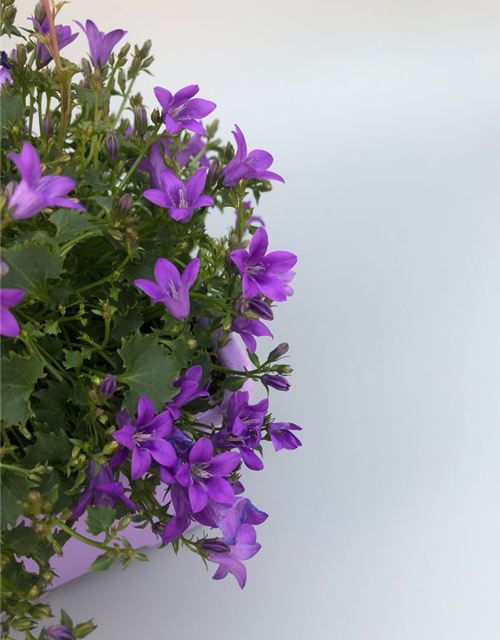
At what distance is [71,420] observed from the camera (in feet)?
2.16

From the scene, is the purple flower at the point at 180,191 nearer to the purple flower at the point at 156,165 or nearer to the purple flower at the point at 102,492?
the purple flower at the point at 156,165

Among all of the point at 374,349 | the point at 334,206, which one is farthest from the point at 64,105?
the point at 334,206

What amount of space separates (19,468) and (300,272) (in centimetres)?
87

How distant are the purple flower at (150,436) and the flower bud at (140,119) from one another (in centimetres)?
26

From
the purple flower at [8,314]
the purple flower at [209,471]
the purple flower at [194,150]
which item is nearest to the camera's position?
the purple flower at [8,314]

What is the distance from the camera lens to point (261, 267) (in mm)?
597

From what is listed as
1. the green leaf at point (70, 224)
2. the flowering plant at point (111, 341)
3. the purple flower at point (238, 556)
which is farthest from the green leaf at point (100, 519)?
the green leaf at point (70, 224)

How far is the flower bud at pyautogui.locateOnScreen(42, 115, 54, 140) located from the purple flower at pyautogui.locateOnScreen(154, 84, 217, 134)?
0.10 metres

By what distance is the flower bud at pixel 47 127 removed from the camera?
0.61m

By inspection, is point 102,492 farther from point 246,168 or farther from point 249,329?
point 246,168

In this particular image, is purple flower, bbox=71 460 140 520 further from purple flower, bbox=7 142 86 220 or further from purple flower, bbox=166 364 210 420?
purple flower, bbox=7 142 86 220

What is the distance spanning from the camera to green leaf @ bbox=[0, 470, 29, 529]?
0.52 m

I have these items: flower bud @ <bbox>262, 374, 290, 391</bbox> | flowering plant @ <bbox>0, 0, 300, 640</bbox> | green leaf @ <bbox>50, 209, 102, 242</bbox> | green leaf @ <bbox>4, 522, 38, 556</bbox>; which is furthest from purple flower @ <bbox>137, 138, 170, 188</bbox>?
green leaf @ <bbox>4, 522, 38, 556</bbox>

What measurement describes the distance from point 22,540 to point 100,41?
484 mm
